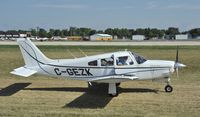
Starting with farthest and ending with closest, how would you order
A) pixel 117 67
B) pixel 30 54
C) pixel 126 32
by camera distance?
1. pixel 126 32
2. pixel 30 54
3. pixel 117 67

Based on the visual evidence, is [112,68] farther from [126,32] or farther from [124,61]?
[126,32]

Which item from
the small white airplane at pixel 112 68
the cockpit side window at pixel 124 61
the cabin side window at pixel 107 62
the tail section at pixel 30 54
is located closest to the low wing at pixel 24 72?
the small white airplane at pixel 112 68

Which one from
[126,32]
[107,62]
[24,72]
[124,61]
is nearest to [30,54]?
[24,72]

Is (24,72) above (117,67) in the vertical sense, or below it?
below

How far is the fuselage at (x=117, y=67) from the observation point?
13414 millimetres

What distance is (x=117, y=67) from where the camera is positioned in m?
13.4

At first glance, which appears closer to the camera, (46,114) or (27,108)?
(46,114)

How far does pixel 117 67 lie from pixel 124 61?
1.14 feet

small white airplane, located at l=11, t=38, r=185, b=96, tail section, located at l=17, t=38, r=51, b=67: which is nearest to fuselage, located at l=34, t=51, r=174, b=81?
small white airplane, located at l=11, t=38, r=185, b=96

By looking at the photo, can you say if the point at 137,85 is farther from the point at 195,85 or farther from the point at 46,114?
the point at 46,114

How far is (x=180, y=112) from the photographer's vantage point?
10250 millimetres

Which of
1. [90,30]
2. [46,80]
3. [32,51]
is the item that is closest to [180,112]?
[32,51]

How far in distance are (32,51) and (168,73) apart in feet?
17.5

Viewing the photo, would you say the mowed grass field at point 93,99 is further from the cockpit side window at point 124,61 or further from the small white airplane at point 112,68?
the cockpit side window at point 124,61
